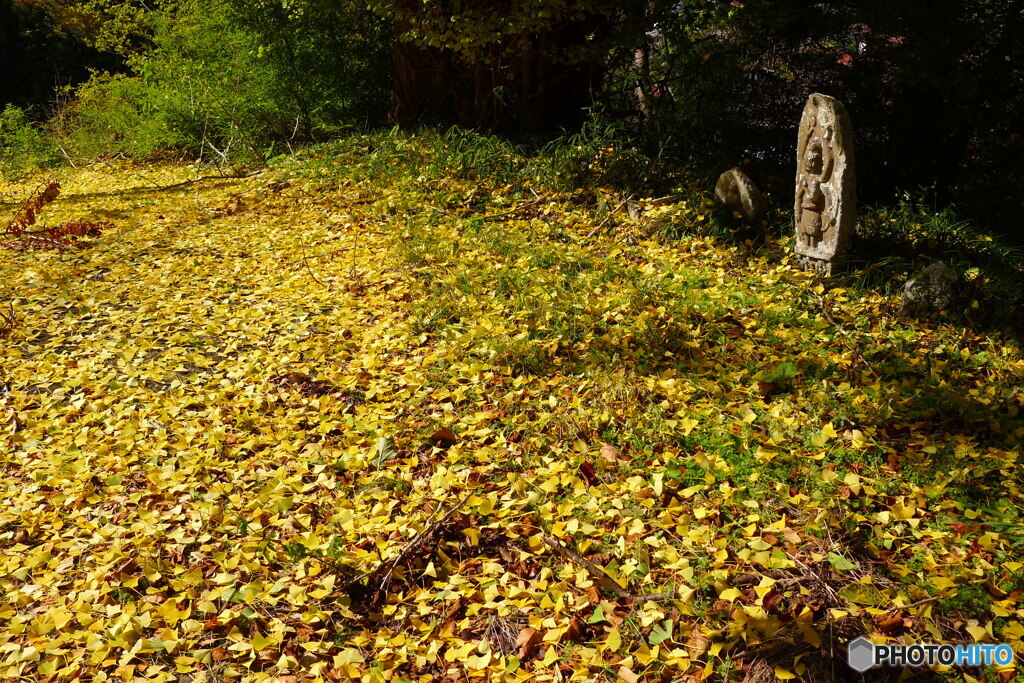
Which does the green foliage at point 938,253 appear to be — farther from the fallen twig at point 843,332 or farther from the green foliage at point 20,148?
the green foliage at point 20,148

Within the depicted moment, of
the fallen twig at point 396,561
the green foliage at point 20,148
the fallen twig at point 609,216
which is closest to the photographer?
the fallen twig at point 396,561

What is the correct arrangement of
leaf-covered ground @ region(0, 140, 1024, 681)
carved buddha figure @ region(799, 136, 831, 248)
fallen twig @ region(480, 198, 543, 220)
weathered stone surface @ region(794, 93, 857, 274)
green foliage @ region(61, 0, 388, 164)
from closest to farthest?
leaf-covered ground @ region(0, 140, 1024, 681), weathered stone surface @ region(794, 93, 857, 274), carved buddha figure @ region(799, 136, 831, 248), fallen twig @ region(480, 198, 543, 220), green foliage @ region(61, 0, 388, 164)

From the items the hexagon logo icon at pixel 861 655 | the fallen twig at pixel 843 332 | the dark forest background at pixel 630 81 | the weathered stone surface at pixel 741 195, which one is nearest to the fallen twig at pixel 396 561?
the hexagon logo icon at pixel 861 655

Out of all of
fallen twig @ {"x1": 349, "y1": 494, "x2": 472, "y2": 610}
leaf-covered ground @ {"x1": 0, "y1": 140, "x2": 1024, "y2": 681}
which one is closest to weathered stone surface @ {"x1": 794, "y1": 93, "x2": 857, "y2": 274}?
leaf-covered ground @ {"x1": 0, "y1": 140, "x2": 1024, "y2": 681}

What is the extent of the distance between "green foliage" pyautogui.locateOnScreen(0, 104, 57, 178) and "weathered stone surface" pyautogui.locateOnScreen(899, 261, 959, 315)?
10777 mm

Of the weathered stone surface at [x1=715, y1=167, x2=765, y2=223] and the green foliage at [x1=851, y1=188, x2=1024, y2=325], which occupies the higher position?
the weathered stone surface at [x1=715, y1=167, x2=765, y2=223]

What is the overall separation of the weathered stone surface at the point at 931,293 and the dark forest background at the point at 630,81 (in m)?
1.49

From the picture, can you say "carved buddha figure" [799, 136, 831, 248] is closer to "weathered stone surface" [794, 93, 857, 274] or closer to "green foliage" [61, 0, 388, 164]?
"weathered stone surface" [794, 93, 857, 274]

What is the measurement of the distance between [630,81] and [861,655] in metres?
6.14

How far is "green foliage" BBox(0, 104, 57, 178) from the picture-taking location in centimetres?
1017

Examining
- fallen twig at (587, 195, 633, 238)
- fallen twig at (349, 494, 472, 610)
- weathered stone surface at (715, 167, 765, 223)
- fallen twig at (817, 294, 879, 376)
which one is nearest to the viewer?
fallen twig at (349, 494, 472, 610)

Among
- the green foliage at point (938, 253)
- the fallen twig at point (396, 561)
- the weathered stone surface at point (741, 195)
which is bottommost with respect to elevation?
the fallen twig at point (396, 561)

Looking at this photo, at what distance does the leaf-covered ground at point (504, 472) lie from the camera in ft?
7.73

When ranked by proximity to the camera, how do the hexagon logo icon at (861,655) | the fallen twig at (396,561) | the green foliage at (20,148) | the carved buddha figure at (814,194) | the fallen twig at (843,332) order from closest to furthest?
the hexagon logo icon at (861,655)
the fallen twig at (396,561)
the fallen twig at (843,332)
the carved buddha figure at (814,194)
the green foliage at (20,148)
